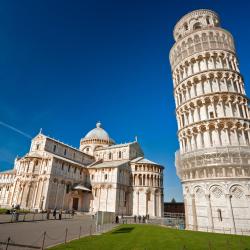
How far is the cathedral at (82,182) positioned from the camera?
37.8 metres

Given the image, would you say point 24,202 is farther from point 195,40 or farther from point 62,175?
point 195,40

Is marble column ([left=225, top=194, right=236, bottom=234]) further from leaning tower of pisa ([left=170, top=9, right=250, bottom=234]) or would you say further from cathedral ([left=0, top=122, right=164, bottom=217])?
cathedral ([left=0, top=122, right=164, bottom=217])

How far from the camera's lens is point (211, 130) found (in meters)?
24.3

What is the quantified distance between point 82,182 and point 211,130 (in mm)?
32135

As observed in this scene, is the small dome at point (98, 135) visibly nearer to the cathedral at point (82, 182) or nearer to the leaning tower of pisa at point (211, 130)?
the cathedral at point (82, 182)

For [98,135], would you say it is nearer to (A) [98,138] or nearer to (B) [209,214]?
(A) [98,138]

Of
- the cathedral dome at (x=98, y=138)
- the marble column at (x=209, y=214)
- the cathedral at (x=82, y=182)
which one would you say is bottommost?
the marble column at (x=209, y=214)

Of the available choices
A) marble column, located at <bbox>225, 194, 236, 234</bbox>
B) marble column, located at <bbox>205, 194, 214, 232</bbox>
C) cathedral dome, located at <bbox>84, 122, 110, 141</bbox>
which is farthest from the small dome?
marble column, located at <bbox>225, 194, 236, 234</bbox>

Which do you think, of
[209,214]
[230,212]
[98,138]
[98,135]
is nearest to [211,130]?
[230,212]

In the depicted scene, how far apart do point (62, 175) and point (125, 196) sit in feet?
48.2

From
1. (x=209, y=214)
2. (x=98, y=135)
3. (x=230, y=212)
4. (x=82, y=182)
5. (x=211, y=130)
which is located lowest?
(x=209, y=214)

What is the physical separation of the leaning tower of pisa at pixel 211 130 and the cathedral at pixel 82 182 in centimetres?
2006

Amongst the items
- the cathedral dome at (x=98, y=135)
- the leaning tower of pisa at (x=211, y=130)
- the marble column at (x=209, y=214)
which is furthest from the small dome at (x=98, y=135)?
the marble column at (x=209, y=214)

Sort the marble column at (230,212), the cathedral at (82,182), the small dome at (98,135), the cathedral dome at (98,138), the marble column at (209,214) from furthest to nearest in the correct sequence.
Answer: the small dome at (98,135) → the cathedral dome at (98,138) → the cathedral at (82,182) → the marble column at (209,214) → the marble column at (230,212)
